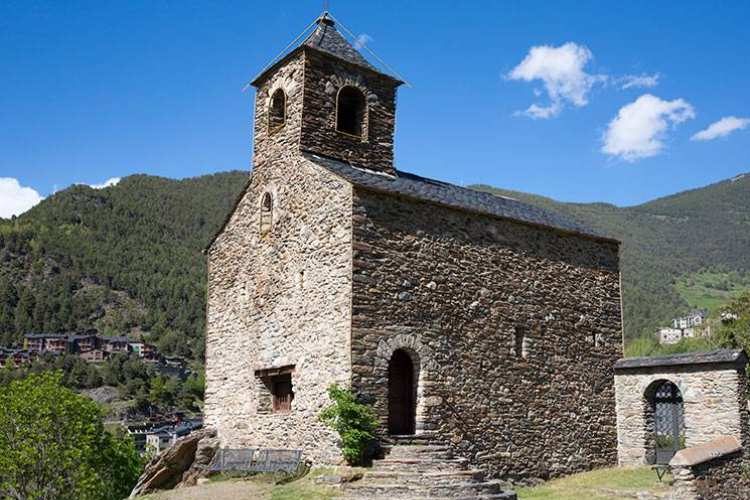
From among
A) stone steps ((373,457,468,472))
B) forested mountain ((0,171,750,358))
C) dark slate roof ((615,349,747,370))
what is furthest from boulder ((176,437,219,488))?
forested mountain ((0,171,750,358))

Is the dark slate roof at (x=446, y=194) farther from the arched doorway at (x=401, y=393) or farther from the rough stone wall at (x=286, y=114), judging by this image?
the arched doorway at (x=401, y=393)

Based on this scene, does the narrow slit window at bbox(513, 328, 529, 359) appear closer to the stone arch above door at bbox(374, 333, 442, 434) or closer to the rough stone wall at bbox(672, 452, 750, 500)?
the stone arch above door at bbox(374, 333, 442, 434)

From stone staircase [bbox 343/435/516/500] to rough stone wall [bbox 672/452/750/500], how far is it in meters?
4.09

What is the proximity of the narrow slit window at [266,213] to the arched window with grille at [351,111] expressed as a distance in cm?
249

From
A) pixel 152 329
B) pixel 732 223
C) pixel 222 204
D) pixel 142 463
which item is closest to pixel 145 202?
pixel 222 204

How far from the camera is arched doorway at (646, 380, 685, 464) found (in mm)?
19234

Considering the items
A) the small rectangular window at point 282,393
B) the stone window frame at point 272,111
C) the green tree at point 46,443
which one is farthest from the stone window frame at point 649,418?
the green tree at point 46,443

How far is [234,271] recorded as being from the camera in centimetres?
1944

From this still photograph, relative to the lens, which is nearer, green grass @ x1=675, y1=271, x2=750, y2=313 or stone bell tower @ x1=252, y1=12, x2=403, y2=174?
stone bell tower @ x1=252, y1=12, x2=403, y2=174

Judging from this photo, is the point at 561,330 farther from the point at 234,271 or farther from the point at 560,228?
the point at 234,271

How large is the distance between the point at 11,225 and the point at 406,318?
467ft

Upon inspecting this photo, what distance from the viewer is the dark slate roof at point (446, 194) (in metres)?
16.1

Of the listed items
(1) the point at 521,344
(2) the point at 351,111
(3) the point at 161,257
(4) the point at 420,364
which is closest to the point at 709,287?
(3) the point at 161,257

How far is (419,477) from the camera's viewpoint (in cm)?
1317
